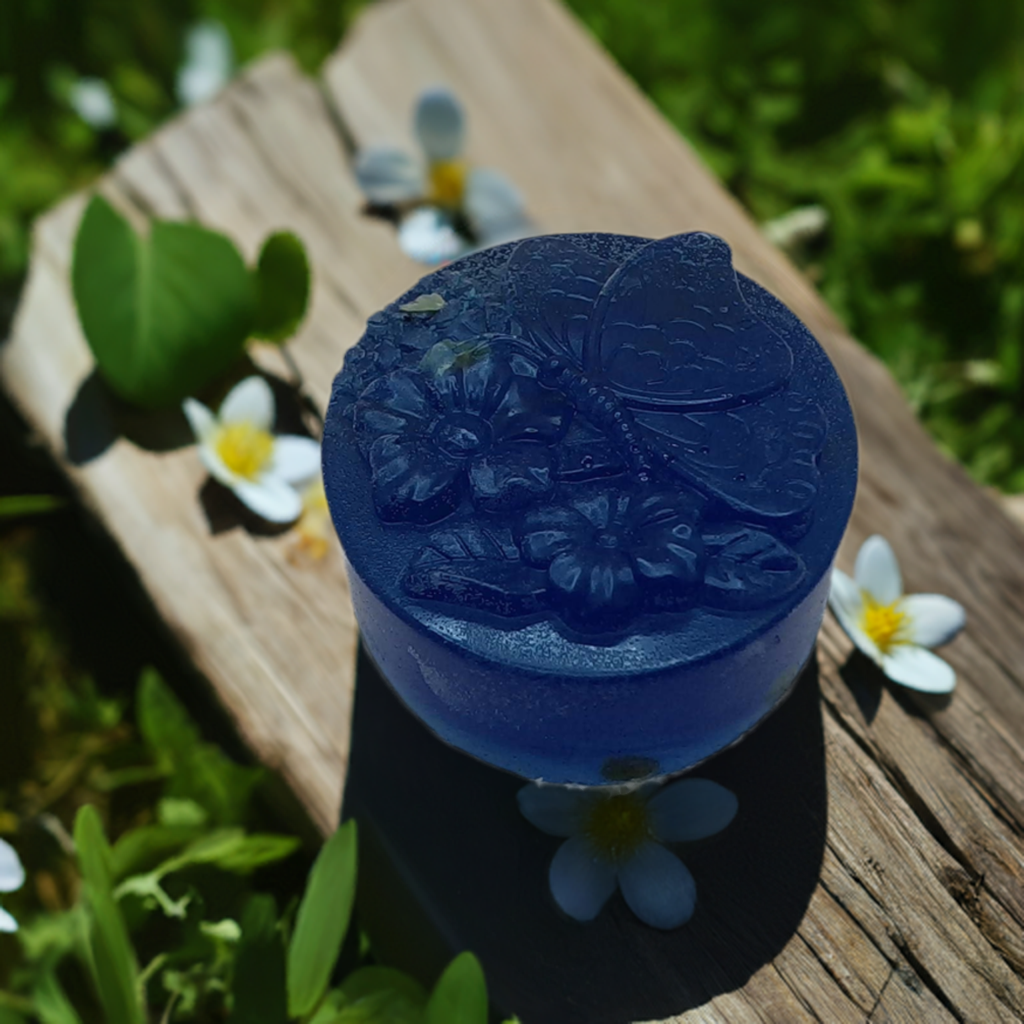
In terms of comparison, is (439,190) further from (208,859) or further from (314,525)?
(208,859)

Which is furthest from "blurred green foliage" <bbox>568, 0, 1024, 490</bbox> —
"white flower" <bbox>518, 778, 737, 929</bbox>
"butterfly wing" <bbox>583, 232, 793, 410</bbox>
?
"white flower" <bbox>518, 778, 737, 929</bbox>

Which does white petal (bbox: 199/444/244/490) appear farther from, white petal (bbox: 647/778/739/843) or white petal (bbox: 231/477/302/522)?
white petal (bbox: 647/778/739/843)

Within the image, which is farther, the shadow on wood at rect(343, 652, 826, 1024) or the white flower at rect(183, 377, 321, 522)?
the white flower at rect(183, 377, 321, 522)

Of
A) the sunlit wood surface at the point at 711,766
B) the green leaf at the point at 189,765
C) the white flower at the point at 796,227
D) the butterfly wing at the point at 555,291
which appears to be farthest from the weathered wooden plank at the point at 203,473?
the white flower at the point at 796,227

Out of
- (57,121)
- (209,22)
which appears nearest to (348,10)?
(209,22)

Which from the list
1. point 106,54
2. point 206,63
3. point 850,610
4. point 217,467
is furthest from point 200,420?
point 106,54

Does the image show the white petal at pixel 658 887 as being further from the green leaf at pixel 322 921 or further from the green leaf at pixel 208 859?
the green leaf at pixel 208 859
